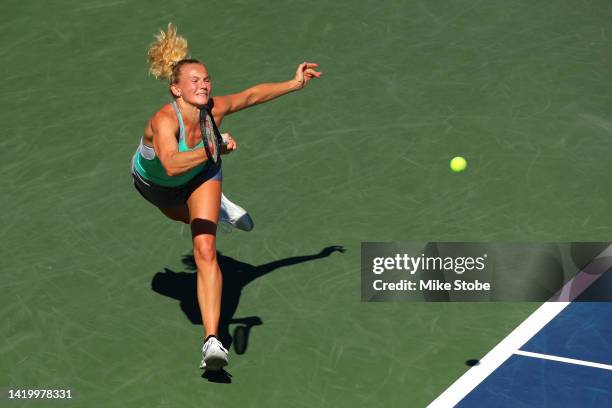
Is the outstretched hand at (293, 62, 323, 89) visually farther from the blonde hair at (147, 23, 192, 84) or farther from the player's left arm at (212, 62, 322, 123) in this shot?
the blonde hair at (147, 23, 192, 84)

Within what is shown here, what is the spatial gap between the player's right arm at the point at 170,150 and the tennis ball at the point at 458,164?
3.18 metres

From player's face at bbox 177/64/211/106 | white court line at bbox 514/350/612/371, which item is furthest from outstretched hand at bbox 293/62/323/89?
white court line at bbox 514/350/612/371

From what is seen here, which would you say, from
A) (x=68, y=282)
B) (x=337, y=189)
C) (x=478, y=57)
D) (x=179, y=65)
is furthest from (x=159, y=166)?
(x=478, y=57)

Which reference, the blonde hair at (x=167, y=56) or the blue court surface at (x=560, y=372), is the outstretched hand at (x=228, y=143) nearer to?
the blonde hair at (x=167, y=56)

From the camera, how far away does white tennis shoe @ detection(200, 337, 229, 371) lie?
31.7ft

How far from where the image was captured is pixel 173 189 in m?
10.5

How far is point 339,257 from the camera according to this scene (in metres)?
11.5

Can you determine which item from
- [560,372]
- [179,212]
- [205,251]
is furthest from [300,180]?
[560,372]

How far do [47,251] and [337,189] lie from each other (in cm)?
269

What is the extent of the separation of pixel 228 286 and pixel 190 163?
1831 mm

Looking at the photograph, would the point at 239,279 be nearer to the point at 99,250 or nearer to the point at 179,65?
the point at 99,250

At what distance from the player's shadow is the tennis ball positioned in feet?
5.10

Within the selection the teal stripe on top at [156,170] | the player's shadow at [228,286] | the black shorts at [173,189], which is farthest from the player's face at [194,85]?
the player's shadow at [228,286]

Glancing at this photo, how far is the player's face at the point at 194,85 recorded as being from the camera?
10156 millimetres
